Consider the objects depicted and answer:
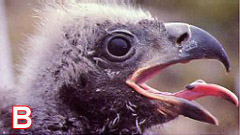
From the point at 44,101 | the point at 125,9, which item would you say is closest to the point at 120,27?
the point at 125,9

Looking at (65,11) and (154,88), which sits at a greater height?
(65,11)

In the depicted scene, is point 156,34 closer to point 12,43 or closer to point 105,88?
point 105,88

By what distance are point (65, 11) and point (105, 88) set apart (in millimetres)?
319

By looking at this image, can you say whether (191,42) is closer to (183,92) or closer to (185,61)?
(185,61)

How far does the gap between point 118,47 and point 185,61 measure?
0.75ft

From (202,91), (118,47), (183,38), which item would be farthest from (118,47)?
(202,91)

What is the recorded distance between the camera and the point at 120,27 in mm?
1248

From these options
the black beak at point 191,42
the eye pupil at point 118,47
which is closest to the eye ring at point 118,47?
the eye pupil at point 118,47

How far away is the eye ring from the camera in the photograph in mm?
1237

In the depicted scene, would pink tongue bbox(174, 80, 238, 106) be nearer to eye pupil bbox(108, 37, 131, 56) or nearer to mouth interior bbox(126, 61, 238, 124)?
mouth interior bbox(126, 61, 238, 124)

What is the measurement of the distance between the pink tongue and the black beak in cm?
13

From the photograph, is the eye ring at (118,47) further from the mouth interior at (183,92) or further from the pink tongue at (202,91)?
the pink tongue at (202,91)

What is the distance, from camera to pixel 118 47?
1238 millimetres

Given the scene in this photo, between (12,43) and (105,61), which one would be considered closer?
(105,61)
